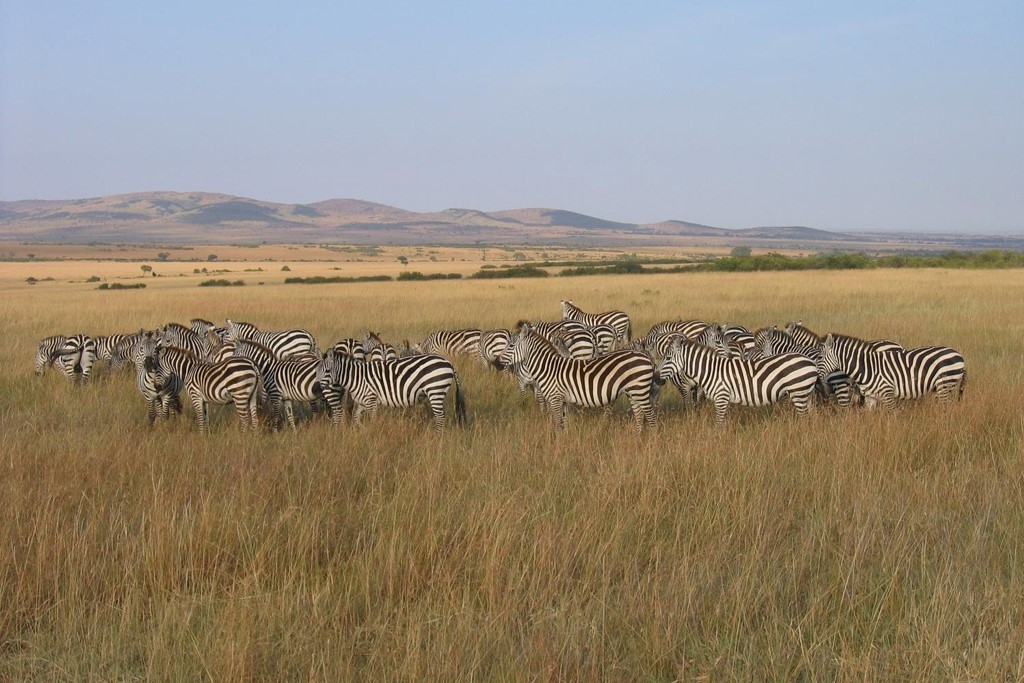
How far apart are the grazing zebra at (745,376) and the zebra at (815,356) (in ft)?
1.86

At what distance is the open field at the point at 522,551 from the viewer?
164 inches

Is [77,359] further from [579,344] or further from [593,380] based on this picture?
[593,380]

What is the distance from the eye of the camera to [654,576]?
5.13 m

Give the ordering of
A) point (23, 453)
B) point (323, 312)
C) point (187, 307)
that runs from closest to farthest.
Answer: point (23, 453)
point (323, 312)
point (187, 307)

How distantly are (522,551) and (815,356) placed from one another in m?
7.92

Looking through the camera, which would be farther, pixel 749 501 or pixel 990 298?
pixel 990 298

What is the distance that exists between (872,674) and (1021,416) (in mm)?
6168

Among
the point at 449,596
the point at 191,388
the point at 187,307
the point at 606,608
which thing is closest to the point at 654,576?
the point at 606,608

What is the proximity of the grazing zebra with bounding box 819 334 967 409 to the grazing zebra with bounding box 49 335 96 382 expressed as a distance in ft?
42.2

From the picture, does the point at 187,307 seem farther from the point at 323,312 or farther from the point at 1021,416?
the point at 1021,416

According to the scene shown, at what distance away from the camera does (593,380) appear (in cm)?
1017

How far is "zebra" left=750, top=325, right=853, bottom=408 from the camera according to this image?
10.9 metres

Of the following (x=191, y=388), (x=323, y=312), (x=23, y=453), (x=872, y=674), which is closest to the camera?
(x=872, y=674)

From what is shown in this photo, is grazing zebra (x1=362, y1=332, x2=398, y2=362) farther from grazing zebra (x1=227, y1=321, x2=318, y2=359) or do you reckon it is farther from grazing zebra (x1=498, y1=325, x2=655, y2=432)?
grazing zebra (x1=498, y1=325, x2=655, y2=432)
